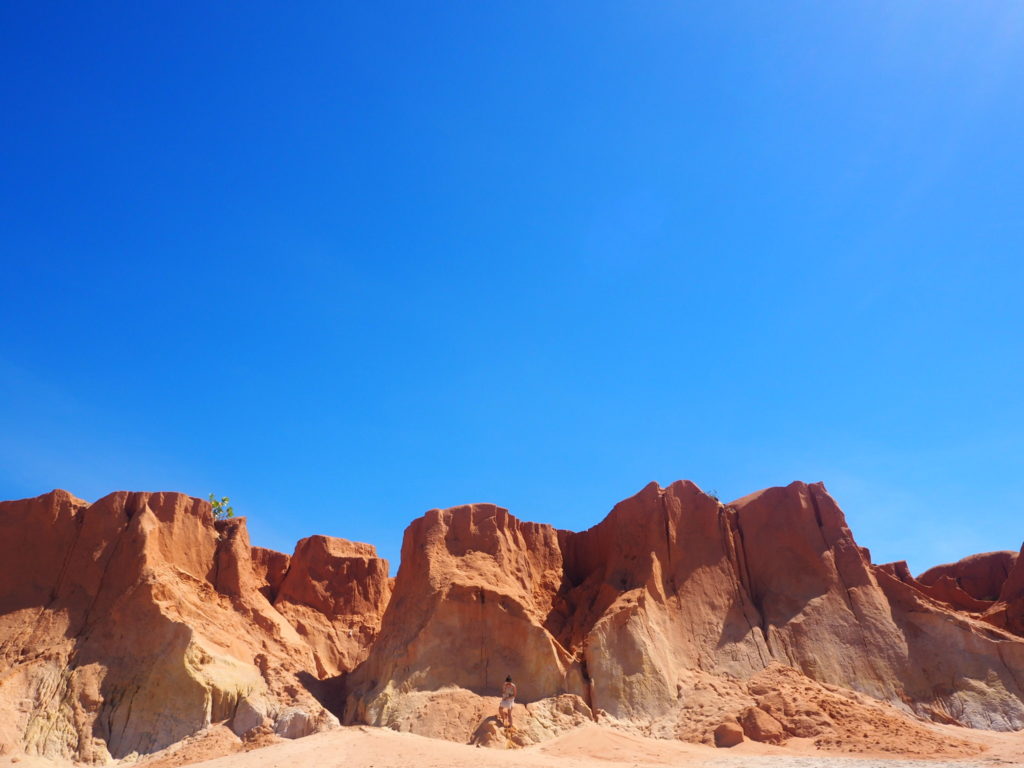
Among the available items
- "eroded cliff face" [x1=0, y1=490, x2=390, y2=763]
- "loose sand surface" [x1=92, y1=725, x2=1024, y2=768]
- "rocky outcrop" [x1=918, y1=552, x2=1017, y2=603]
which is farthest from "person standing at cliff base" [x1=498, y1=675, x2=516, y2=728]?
"rocky outcrop" [x1=918, y1=552, x2=1017, y2=603]

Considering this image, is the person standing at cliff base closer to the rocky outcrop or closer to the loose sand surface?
the loose sand surface

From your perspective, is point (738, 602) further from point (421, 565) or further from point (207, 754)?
point (207, 754)

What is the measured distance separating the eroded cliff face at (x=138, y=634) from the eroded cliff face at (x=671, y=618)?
388 cm

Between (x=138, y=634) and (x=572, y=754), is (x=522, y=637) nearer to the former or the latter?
(x=572, y=754)

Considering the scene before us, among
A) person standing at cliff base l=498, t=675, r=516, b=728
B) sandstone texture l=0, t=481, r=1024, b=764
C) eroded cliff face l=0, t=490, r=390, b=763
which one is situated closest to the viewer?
person standing at cliff base l=498, t=675, r=516, b=728

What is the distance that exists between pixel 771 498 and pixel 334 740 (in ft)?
57.7

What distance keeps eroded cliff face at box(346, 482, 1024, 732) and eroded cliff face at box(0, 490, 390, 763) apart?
3875mm

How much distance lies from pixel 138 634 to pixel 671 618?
16.4 m

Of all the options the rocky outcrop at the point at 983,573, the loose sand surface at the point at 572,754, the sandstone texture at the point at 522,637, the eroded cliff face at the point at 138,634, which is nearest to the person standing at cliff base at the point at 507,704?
the sandstone texture at the point at 522,637

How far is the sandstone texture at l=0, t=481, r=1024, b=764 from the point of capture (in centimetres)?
2200

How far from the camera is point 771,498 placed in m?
29.5

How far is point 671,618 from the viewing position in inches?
1012

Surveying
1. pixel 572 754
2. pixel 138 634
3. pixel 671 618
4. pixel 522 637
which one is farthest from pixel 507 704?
pixel 138 634

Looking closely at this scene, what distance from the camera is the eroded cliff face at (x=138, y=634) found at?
72.7 ft
